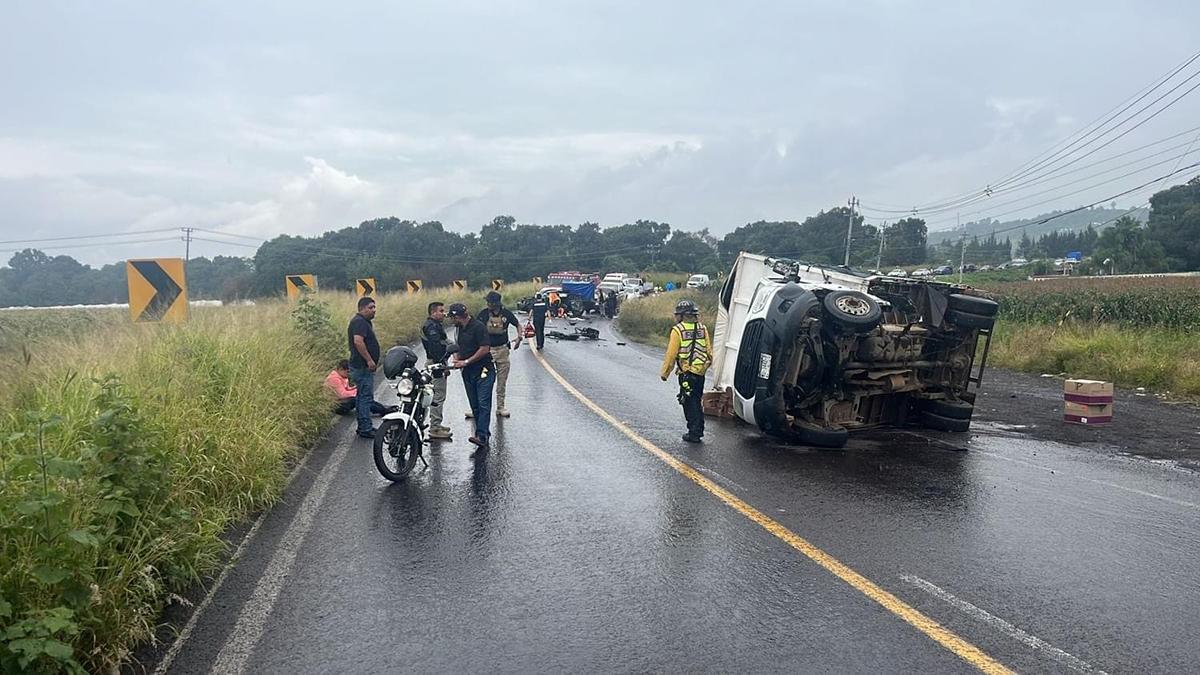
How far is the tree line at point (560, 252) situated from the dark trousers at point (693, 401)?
15601 mm

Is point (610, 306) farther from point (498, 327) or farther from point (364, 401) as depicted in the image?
point (364, 401)

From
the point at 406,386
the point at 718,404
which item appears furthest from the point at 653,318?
the point at 406,386

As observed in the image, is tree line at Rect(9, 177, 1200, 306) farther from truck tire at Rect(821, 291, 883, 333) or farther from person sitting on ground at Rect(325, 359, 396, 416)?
truck tire at Rect(821, 291, 883, 333)

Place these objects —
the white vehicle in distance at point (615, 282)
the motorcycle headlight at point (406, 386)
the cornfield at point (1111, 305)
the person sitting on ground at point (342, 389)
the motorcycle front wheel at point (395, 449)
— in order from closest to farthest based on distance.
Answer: the motorcycle front wheel at point (395, 449) < the motorcycle headlight at point (406, 386) < the person sitting on ground at point (342, 389) < the cornfield at point (1111, 305) < the white vehicle in distance at point (615, 282)

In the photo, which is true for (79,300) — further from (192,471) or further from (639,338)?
(192,471)

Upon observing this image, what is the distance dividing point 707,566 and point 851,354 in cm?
477

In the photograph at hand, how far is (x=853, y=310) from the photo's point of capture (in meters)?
9.20

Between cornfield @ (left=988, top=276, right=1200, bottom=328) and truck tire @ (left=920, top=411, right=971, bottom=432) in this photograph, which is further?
cornfield @ (left=988, top=276, right=1200, bottom=328)

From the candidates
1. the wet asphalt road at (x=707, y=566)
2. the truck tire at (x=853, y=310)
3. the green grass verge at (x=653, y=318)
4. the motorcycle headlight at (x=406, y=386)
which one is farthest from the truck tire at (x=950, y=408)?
the green grass verge at (x=653, y=318)

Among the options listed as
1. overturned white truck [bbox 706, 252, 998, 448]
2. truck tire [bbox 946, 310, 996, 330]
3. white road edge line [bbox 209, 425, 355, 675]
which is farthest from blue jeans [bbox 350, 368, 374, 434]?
truck tire [bbox 946, 310, 996, 330]

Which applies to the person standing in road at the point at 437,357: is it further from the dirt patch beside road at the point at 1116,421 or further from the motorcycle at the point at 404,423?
the dirt patch beside road at the point at 1116,421

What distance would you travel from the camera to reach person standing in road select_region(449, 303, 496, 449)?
972 cm

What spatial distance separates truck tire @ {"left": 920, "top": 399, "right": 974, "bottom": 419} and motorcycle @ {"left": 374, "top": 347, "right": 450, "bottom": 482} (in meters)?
6.30

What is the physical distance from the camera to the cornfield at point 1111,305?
18.6 m
